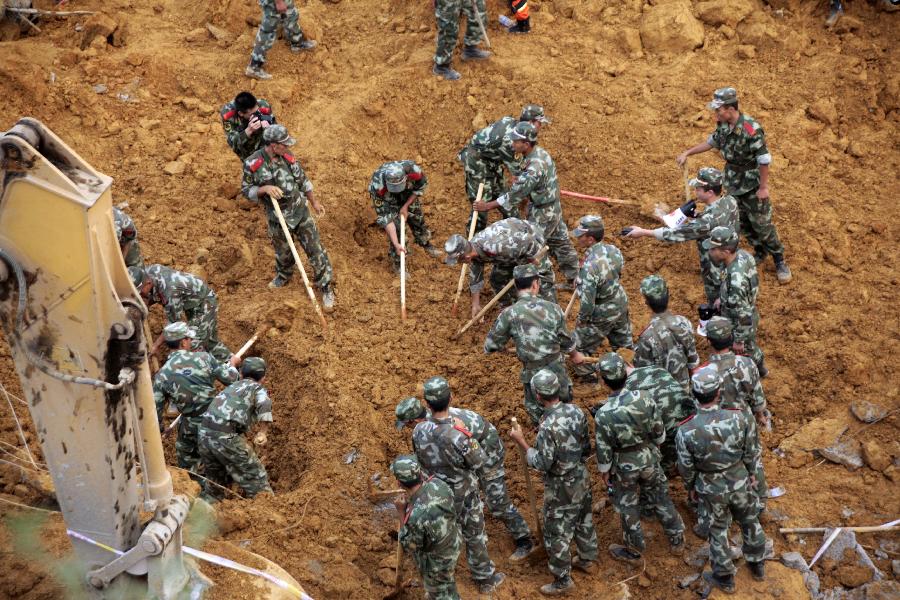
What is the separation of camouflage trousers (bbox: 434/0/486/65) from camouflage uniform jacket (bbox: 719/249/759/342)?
6.17 m

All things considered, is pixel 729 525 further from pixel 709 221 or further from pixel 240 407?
pixel 240 407

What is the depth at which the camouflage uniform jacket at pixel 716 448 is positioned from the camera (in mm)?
7938

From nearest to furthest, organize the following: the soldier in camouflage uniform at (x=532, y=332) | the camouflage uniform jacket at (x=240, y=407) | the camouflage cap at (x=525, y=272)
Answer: the camouflage uniform jacket at (x=240, y=407), the soldier in camouflage uniform at (x=532, y=332), the camouflage cap at (x=525, y=272)

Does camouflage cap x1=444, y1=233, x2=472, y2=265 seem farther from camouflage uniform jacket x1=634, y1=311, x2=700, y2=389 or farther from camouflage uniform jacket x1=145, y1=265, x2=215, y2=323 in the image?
camouflage uniform jacket x1=145, y1=265, x2=215, y2=323

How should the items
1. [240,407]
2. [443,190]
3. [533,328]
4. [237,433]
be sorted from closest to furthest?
[240,407]
[237,433]
[533,328]
[443,190]

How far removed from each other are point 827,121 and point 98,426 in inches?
455

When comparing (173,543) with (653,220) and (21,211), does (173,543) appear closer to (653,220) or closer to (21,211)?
(21,211)

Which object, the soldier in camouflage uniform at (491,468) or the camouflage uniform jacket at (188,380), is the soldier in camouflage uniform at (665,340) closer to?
the soldier in camouflage uniform at (491,468)

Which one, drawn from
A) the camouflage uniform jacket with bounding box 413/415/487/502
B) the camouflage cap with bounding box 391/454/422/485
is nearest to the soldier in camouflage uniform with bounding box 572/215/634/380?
the camouflage uniform jacket with bounding box 413/415/487/502

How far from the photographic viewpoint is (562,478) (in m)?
8.38

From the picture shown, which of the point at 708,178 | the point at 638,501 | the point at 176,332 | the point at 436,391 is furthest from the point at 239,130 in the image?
the point at 638,501

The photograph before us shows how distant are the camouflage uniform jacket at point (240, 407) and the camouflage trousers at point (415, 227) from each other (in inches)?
142

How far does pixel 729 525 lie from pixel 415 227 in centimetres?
579

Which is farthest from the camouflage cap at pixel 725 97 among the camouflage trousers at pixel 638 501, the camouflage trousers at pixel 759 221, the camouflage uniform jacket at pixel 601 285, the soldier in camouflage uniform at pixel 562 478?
the camouflage trousers at pixel 638 501
